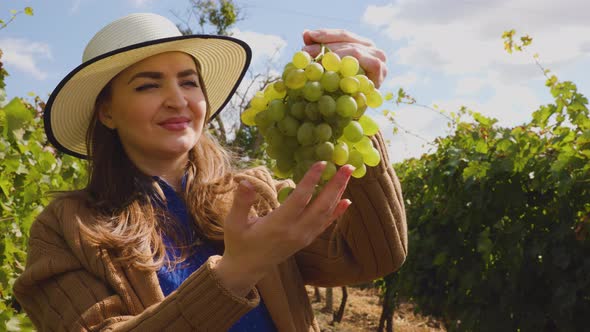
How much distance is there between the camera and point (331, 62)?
1.25 meters

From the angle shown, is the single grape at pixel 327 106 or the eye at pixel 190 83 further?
the eye at pixel 190 83

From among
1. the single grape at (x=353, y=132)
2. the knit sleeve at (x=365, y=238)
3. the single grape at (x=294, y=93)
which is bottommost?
the knit sleeve at (x=365, y=238)

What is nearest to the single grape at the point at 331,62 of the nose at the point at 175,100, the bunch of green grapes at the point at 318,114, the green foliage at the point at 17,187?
the bunch of green grapes at the point at 318,114

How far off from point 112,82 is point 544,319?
2.92 meters

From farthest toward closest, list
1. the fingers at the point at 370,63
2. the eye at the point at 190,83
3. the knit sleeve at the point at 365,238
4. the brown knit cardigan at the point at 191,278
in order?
the eye at the point at 190,83 < the knit sleeve at the point at 365,238 < the brown knit cardigan at the point at 191,278 < the fingers at the point at 370,63

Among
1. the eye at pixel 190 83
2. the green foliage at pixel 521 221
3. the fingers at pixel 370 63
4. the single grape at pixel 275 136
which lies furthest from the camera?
the green foliage at pixel 521 221

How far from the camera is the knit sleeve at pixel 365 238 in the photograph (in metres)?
1.68

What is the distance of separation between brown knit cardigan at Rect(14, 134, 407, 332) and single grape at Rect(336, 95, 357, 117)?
1.26ft

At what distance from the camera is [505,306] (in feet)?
12.9

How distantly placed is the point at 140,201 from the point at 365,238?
0.72m

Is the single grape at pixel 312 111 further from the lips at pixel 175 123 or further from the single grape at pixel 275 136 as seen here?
the lips at pixel 175 123

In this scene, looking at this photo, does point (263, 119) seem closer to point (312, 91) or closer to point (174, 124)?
point (312, 91)

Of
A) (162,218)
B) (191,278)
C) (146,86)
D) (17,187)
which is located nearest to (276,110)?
(191,278)

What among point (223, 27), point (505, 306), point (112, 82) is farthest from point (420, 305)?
point (223, 27)
